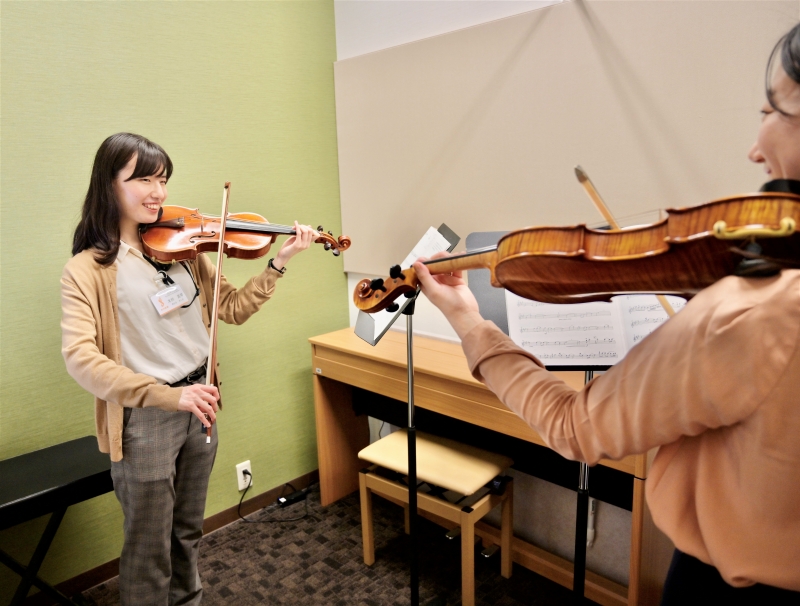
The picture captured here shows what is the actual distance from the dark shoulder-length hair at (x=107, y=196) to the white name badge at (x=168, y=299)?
16cm

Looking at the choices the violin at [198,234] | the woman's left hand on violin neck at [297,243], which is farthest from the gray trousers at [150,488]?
the woman's left hand on violin neck at [297,243]

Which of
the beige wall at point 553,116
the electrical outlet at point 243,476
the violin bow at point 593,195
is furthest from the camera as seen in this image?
the electrical outlet at point 243,476

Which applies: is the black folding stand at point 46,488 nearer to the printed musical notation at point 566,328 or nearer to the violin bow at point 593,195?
the printed musical notation at point 566,328

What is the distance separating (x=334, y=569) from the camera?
224 cm

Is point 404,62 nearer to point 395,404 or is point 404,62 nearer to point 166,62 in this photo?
point 166,62

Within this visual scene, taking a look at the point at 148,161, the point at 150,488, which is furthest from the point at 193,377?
the point at 148,161

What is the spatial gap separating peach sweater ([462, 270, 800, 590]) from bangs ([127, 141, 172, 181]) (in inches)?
50.9

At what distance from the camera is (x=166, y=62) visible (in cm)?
216

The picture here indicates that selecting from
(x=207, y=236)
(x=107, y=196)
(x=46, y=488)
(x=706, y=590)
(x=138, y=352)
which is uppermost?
(x=107, y=196)

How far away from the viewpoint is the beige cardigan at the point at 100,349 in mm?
1454

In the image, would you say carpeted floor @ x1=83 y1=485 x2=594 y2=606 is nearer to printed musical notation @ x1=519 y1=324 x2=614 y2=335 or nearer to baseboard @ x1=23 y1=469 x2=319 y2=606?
baseboard @ x1=23 y1=469 x2=319 y2=606

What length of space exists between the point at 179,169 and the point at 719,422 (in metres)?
2.10

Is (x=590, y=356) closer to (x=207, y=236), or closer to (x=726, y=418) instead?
(x=726, y=418)

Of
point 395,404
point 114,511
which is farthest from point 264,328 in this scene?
point 114,511
